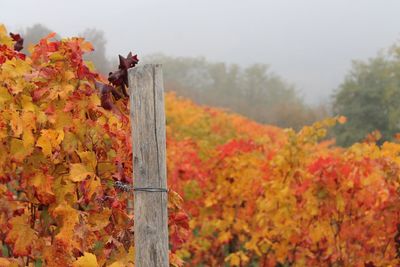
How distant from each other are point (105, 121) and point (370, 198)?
11.5ft

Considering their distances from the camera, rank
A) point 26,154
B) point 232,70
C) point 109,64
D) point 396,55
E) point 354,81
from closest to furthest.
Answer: point 26,154, point 354,81, point 396,55, point 109,64, point 232,70

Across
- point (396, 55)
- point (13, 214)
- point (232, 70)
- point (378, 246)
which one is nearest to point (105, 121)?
point (13, 214)

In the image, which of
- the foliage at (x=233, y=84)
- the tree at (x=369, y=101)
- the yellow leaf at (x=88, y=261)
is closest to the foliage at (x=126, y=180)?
the yellow leaf at (x=88, y=261)

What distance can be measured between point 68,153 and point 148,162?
1.48ft

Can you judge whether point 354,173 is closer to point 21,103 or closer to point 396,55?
point 21,103

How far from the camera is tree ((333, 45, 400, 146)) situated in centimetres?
3195

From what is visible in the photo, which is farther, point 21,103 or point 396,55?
point 396,55

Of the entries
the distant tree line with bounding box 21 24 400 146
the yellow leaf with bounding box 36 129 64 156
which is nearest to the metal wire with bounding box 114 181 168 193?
the yellow leaf with bounding box 36 129 64 156

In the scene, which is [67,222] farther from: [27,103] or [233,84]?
[233,84]

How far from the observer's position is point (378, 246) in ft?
17.8

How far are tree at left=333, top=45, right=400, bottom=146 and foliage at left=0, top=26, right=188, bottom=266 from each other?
30333 mm

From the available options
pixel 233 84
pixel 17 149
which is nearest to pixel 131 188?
pixel 17 149

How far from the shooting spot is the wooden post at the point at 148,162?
2246mm

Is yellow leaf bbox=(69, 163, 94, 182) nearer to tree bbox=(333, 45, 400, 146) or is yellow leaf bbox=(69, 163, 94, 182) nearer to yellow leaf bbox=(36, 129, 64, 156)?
yellow leaf bbox=(36, 129, 64, 156)
